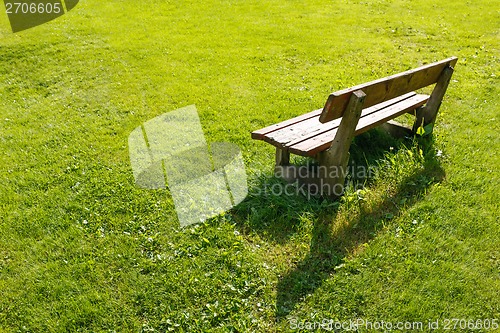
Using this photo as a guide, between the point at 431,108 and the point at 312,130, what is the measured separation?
163cm

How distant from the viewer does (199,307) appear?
3.49m

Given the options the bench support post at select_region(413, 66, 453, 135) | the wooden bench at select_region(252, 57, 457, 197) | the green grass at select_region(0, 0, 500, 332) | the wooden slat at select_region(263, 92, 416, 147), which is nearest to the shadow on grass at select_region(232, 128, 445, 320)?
the green grass at select_region(0, 0, 500, 332)

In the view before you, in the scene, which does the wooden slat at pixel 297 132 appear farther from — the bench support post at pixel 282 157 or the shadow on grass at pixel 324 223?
the shadow on grass at pixel 324 223

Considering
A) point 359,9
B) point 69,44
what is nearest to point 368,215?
point 69,44

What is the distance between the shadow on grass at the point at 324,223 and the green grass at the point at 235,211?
0.05ft

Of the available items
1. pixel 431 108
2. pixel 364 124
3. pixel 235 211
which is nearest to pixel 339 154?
pixel 364 124

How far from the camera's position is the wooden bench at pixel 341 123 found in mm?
3898

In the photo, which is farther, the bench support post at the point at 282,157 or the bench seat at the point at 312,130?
the bench support post at the point at 282,157

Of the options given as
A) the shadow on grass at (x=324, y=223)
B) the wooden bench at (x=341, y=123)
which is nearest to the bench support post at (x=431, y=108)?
the wooden bench at (x=341, y=123)

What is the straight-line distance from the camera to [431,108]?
525 cm

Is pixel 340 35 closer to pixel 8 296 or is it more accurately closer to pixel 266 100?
pixel 266 100

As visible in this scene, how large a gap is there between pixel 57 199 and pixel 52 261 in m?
0.98

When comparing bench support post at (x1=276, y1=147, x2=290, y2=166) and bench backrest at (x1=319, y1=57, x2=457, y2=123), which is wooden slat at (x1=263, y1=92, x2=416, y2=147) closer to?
bench support post at (x1=276, y1=147, x2=290, y2=166)

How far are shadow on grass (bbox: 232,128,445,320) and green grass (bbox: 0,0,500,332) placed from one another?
0.02 meters
